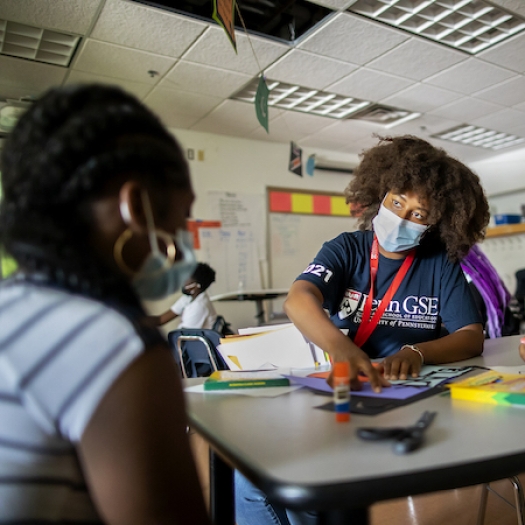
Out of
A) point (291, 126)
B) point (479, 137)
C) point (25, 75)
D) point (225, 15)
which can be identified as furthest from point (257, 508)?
point (479, 137)

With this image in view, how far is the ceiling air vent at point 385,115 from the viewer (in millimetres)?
4305

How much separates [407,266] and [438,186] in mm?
293

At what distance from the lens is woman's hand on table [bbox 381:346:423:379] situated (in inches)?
41.0

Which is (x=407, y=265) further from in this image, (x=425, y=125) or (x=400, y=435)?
(x=425, y=125)

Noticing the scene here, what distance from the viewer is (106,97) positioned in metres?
0.57

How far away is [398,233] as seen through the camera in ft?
5.01

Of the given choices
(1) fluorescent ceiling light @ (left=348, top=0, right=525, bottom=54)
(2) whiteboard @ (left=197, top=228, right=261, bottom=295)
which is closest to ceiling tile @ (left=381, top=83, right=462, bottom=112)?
(1) fluorescent ceiling light @ (left=348, top=0, right=525, bottom=54)

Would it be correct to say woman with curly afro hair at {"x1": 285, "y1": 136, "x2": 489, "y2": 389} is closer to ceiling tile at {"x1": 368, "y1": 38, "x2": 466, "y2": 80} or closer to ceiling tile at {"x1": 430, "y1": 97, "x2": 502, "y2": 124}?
ceiling tile at {"x1": 368, "y1": 38, "x2": 466, "y2": 80}

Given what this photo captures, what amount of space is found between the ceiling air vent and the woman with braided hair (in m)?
4.04

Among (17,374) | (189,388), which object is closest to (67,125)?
(17,374)

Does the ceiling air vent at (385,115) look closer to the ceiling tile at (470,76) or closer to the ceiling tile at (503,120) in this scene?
the ceiling tile at (470,76)

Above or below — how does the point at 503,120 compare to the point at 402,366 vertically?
above

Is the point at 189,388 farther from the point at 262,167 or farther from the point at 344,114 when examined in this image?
the point at 262,167

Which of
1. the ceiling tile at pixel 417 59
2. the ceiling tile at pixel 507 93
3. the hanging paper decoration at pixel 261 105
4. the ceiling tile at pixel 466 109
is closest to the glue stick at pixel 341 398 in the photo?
the hanging paper decoration at pixel 261 105
